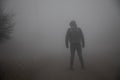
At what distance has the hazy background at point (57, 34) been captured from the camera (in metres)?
1.92

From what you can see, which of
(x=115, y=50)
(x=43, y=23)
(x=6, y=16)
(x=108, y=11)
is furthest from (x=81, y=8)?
(x=6, y=16)

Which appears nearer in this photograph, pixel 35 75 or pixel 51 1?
pixel 35 75

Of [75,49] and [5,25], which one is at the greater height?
[5,25]

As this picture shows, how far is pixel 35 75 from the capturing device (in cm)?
187

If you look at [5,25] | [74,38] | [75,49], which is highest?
[5,25]

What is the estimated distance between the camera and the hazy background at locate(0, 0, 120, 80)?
6.30 ft

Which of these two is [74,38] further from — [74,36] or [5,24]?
[5,24]

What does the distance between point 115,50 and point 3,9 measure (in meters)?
1.26

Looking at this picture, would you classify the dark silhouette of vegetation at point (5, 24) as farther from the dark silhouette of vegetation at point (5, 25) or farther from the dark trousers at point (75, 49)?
the dark trousers at point (75, 49)

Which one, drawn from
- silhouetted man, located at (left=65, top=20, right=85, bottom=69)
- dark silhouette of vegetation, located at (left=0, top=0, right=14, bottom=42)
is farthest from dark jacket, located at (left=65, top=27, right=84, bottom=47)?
dark silhouette of vegetation, located at (left=0, top=0, right=14, bottom=42)

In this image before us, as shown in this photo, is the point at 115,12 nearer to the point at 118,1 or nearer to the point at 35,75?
the point at 118,1

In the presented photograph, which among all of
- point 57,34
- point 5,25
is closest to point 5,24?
point 5,25

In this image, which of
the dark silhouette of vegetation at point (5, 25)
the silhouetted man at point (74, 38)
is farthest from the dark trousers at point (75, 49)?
the dark silhouette of vegetation at point (5, 25)

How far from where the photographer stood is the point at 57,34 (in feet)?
6.40
